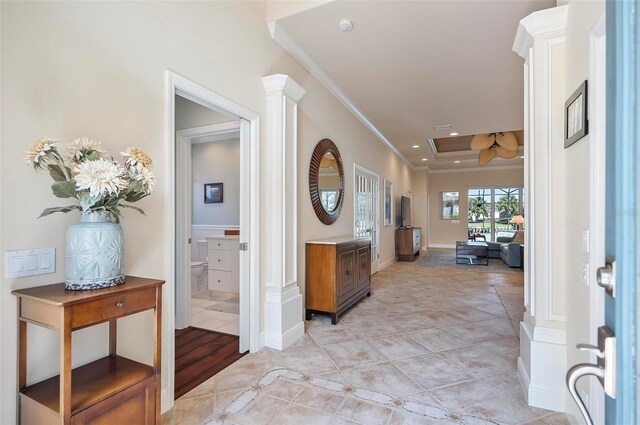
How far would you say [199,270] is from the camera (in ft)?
16.0

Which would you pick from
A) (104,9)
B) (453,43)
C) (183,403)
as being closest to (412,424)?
(183,403)

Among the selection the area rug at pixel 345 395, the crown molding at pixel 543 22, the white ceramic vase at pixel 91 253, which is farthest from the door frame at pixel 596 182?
the white ceramic vase at pixel 91 253

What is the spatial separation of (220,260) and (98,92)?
303 centimetres

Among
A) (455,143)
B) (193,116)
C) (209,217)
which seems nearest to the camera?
(193,116)

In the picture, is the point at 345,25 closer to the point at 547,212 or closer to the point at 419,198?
the point at 547,212

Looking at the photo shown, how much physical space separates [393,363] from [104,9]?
2979 millimetres

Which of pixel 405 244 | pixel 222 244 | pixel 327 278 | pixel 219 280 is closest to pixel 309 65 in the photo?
pixel 327 278

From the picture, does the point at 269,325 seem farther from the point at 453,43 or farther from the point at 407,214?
the point at 407,214

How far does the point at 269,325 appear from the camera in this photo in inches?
114

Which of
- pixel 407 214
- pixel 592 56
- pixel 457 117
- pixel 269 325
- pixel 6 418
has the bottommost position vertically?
pixel 269 325

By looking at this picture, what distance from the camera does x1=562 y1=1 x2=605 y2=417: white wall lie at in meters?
1.62

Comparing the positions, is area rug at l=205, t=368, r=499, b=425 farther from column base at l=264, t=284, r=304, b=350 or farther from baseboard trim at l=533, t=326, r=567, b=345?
baseboard trim at l=533, t=326, r=567, b=345

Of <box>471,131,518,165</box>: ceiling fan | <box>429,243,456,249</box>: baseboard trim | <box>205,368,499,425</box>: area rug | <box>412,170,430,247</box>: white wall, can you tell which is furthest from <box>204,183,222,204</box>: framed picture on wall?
<box>429,243,456,249</box>: baseboard trim

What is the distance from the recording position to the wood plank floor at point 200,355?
235 centimetres
